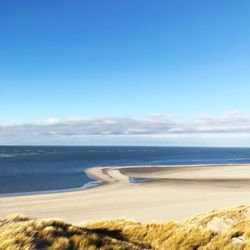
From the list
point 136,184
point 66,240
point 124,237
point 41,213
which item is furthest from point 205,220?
point 136,184

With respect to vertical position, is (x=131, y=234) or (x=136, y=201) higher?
(x=131, y=234)

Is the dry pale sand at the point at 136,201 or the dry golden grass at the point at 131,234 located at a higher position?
the dry golden grass at the point at 131,234

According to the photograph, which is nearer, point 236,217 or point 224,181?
point 236,217

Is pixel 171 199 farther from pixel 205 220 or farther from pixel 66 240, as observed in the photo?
pixel 66 240

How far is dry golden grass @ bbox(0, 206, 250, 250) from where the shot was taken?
27.3 ft

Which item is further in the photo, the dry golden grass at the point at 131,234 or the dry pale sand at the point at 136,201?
the dry pale sand at the point at 136,201

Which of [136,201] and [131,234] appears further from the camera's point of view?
[136,201]

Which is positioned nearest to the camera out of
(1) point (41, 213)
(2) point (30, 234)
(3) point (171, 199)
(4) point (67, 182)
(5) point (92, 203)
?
(2) point (30, 234)

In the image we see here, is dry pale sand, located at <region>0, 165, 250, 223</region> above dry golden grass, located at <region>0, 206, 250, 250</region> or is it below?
below

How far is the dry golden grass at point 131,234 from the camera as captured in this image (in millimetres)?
8312

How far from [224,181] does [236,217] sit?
43.8 meters

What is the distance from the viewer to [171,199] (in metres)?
37.8

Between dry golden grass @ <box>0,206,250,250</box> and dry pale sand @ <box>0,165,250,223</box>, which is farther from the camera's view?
dry pale sand @ <box>0,165,250,223</box>

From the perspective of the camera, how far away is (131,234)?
11883 millimetres
